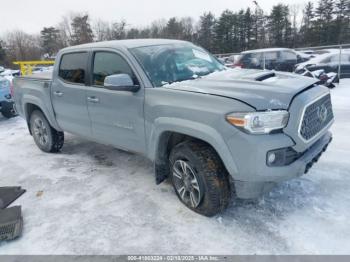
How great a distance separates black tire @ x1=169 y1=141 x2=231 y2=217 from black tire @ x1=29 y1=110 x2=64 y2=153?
3174 mm

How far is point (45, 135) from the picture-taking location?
5.65m

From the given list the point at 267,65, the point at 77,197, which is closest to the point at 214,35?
the point at 267,65

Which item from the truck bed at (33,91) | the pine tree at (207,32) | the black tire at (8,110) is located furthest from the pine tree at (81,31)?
the truck bed at (33,91)

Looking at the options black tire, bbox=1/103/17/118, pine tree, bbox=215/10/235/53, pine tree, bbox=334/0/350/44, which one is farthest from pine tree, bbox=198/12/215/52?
black tire, bbox=1/103/17/118

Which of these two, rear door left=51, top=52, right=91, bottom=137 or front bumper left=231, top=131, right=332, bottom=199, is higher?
rear door left=51, top=52, right=91, bottom=137

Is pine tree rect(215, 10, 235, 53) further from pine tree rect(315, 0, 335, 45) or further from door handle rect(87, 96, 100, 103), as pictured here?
door handle rect(87, 96, 100, 103)

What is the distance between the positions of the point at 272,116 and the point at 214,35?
54255 mm

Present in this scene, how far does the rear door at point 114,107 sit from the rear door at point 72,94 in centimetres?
19

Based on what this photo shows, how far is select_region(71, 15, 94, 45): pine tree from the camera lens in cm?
5128

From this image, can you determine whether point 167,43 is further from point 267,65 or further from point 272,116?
point 267,65

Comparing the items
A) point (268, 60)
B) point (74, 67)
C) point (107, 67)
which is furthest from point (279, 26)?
point (107, 67)

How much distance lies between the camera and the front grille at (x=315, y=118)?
283 centimetres

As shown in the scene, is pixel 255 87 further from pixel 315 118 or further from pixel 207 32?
pixel 207 32

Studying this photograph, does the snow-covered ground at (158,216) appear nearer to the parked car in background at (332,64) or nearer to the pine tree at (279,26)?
the parked car in background at (332,64)
